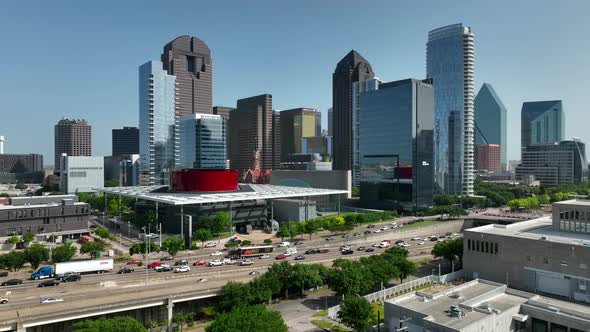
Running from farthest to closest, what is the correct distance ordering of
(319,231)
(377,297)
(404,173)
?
1. (404,173)
2. (319,231)
3. (377,297)

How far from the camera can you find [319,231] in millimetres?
116375

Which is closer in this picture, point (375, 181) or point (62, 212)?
point (62, 212)

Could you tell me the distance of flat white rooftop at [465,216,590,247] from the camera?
61369 millimetres

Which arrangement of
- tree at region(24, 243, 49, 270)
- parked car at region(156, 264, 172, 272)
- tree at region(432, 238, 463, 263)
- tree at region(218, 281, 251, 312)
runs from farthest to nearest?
1. tree at region(432, 238, 463, 263)
2. tree at region(24, 243, 49, 270)
3. parked car at region(156, 264, 172, 272)
4. tree at region(218, 281, 251, 312)

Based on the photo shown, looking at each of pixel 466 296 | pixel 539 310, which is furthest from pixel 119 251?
pixel 539 310

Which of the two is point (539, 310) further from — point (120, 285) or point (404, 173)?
point (404, 173)

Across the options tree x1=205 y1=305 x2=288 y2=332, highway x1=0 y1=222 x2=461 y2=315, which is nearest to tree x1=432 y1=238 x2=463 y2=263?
highway x1=0 y1=222 x2=461 y2=315

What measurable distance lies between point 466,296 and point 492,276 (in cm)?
1624

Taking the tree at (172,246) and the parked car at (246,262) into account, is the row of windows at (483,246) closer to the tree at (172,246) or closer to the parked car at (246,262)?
the parked car at (246,262)

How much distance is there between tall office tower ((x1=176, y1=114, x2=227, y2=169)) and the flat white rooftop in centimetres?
14060

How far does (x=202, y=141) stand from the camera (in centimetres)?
18875

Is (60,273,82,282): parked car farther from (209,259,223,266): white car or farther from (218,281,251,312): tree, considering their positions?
(218,281,251,312): tree

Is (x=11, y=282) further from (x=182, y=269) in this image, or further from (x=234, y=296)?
(x=234, y=296)

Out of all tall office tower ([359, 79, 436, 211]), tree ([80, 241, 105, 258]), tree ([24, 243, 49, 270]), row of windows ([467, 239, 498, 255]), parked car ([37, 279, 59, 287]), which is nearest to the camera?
parked car ([37, 279, 59, 287])
